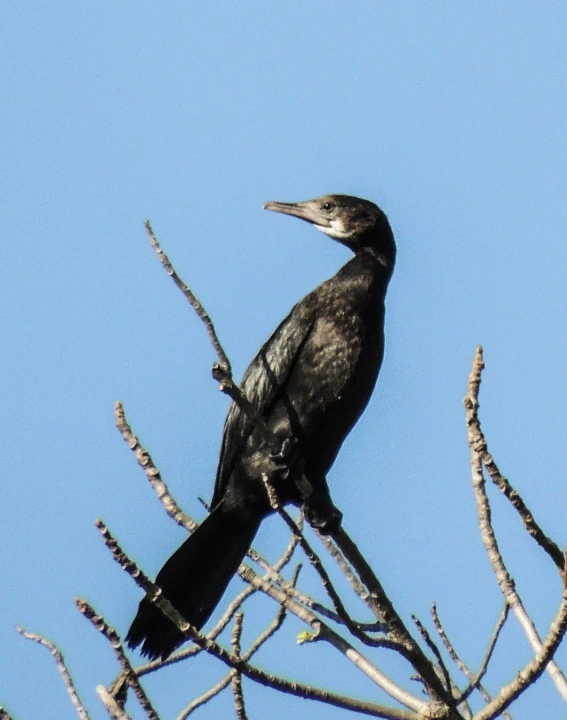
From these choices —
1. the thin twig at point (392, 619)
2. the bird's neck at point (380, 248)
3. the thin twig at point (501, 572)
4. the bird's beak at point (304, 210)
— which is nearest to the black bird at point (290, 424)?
the bird's neck at point (380, 248)

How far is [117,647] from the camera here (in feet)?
12.1

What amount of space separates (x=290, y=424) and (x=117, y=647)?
245cm

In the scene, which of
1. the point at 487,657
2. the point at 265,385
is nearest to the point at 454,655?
the point at 487,657

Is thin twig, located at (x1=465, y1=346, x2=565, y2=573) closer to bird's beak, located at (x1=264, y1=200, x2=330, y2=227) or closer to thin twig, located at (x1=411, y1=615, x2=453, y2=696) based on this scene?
thin twig, located at (x1=411, y1=615, x2=453, y2=696)

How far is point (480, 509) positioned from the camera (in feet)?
13.4

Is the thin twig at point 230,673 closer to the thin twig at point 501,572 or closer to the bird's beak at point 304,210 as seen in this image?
the thin twig at point 501,572

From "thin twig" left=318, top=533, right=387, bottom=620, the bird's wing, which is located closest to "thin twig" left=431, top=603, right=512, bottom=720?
"thin twig" left=318, top=533, right=387, bottom=620

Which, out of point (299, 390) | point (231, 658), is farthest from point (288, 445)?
point (231, 658)

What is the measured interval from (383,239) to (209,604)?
7.90 ft

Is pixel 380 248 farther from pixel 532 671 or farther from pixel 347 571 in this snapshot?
pixel 532 671

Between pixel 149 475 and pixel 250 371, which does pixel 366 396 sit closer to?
pixel 250 371

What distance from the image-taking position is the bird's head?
6922mm

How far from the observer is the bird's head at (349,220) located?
692 centimetres

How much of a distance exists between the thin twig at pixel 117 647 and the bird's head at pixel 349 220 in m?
3.63
